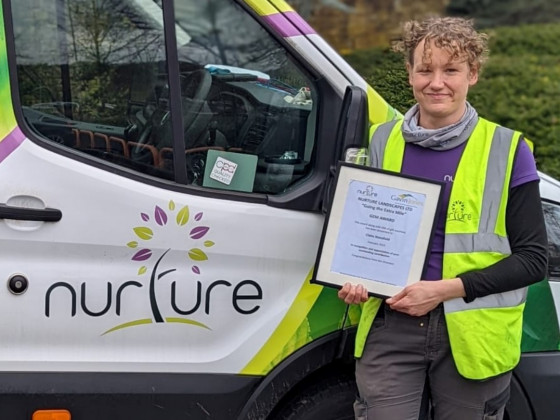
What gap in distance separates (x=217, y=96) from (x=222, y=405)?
3.31ft

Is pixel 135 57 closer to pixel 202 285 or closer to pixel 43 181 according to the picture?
pixel 43 181

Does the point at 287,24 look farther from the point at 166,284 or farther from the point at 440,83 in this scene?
the point at 166,284

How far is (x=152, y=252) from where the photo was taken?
257 centimetres

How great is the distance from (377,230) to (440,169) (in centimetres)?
24

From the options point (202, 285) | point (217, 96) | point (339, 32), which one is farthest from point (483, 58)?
point (339, 32)

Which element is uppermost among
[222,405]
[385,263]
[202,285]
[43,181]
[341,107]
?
[341,107]

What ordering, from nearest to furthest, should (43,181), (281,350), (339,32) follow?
(43,181), (281,350), (339,32)

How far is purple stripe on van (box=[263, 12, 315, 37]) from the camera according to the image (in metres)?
2.62

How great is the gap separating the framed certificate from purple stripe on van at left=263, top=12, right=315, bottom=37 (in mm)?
537

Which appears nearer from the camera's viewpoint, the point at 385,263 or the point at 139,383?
the point at 385,263

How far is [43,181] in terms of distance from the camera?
2.50 m

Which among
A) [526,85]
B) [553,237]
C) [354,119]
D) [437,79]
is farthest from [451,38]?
[526,85]

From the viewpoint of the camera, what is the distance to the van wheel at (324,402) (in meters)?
2.74

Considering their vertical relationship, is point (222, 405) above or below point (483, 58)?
below
